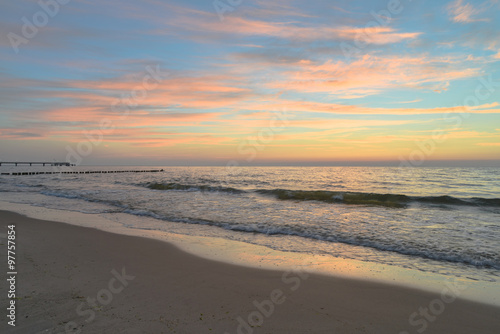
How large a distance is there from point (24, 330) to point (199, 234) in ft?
23.4

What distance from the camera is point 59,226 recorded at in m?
11.5

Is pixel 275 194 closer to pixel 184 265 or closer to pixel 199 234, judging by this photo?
pixel 199 234

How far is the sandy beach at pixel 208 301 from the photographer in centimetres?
417

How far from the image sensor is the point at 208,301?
5000 millimetres

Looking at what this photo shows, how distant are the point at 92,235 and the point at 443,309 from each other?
33.9ft

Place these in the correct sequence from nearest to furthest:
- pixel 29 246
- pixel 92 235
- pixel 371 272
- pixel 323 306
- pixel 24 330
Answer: pixel 24 330, pixel 323 306, pixel 371 272, pixel 29 246, pixel 92 235

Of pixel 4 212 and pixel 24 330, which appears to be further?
pixel 4 212

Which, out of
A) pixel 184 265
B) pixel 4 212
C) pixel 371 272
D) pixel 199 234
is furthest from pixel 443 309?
pixel 4 212

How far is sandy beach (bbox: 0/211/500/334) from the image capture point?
417 centimetres

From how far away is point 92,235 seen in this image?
1005 cm

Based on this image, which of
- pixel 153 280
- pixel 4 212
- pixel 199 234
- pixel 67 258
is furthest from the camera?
pixel 4 212

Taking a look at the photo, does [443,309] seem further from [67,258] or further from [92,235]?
[92,235]

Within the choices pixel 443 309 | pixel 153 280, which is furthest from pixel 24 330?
pixel 443 309

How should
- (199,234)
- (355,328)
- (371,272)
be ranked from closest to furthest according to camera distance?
(355,328) → (371,272) → (199,234)
